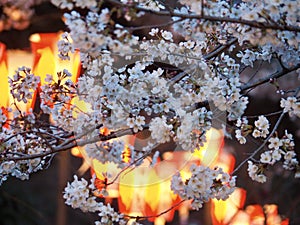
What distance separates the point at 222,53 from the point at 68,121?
502 millimetres

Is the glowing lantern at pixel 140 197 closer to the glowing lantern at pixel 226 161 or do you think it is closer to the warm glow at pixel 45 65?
the glowing lantern at pixel 226 161

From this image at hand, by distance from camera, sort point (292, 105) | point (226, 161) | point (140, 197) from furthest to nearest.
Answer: point (226, 161), point (140, 197), point (292, 105)

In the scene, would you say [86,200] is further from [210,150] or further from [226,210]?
[226,210]

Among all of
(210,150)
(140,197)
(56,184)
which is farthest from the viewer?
(56,184)

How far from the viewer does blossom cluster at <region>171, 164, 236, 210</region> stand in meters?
1.54

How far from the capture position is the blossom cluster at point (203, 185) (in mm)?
1537

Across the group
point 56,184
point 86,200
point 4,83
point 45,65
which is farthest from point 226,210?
point 56,184

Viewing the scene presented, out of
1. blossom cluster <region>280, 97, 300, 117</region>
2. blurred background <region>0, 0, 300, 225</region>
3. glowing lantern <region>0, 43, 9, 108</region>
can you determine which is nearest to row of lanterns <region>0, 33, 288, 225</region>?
glowing lantern <region>0, 43, 9, 108</region>

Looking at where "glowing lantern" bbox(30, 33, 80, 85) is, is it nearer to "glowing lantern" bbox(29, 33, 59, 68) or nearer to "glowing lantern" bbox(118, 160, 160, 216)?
"glowing lantern" bbox(29, 33, 59, 68)

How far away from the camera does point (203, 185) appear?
1.53 meters

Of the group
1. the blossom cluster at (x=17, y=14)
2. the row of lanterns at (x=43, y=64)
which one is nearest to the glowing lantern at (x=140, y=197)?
the row of lanterns at (x=43, y=64)

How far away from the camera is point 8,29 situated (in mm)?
4832

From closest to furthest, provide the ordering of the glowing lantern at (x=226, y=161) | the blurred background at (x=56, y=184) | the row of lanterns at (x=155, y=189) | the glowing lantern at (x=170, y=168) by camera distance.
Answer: the glowing lantern at (x=170, y=168), the row of lanterns at (x=155, y=189), the glowing lantern at (x=226, y=161), the blurred background at (x=56, y=184)

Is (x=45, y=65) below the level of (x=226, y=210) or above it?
above
